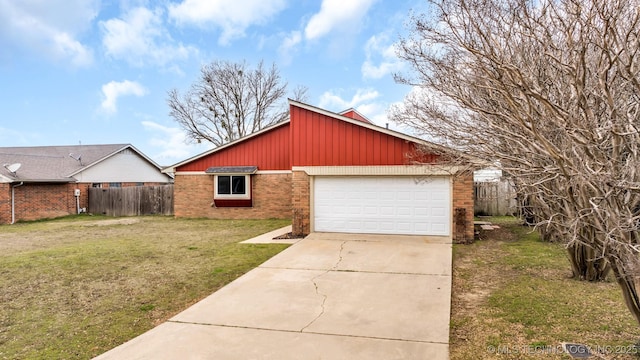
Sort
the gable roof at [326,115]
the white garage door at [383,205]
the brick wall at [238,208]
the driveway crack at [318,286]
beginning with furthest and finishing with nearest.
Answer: the brick wall at [238,208]
the white garage door at [383,205]
the gable roof at [326,115]
the driveway crack at [318,286]

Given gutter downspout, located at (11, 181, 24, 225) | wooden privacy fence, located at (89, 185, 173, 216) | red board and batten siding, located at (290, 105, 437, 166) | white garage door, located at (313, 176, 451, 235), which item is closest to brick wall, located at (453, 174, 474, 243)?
white garage door, located at (313, 176, 451, 235)

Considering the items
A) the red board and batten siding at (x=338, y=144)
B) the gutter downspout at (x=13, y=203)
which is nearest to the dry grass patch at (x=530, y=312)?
the red board and batten siding at (x=338, y=144)

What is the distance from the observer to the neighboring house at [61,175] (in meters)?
18.0

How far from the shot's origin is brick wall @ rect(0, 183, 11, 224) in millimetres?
17562

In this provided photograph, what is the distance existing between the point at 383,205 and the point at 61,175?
59.5 ft

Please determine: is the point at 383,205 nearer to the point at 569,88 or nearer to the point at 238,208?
the point at 569,88

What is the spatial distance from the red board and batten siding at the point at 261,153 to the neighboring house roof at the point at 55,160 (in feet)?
30.0

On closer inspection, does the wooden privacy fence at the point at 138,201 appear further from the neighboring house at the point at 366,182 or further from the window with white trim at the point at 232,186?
the neighboring house at the point at 366,182

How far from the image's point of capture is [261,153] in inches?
651

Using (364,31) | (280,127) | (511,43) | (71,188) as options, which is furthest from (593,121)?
(71,188)

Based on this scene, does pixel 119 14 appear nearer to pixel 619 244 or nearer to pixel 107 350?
pixel 107 350

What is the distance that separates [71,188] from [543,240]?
22236 millimetres

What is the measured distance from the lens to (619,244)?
342 centimetres

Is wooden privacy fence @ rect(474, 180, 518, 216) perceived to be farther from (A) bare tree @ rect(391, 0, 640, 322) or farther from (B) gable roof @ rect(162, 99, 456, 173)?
(A) bare tree @ rect(391, 0, 640, 322)
